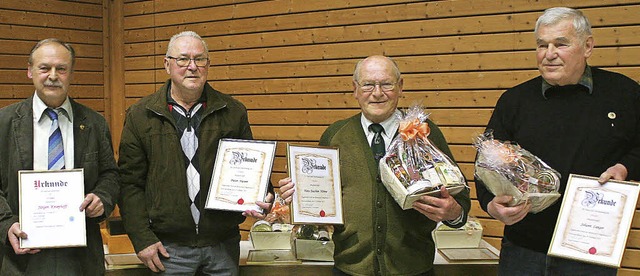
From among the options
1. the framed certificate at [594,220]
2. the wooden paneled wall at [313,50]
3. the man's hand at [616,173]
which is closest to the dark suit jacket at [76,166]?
the framed certificate at [594,220]

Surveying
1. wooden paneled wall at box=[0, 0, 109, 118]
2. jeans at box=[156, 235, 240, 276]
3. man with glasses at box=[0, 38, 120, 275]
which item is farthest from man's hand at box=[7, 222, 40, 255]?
wooden paneled wall at box=[0, 0, 109, 118]

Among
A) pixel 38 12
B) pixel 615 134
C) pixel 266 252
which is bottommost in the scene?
pixel 266 252

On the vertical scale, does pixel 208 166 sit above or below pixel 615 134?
below

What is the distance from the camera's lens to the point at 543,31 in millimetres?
2393

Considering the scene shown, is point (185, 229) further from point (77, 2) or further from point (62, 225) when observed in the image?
point (77, 2)

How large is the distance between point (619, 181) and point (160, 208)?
187cm

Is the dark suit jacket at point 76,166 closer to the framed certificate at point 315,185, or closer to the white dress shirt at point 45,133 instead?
the white dress shirt at point 45,133

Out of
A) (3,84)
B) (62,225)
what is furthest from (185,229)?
(3,84)

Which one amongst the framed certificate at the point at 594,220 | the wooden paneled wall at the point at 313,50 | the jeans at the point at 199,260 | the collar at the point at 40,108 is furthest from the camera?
the wooden paneled wall at the point at 313,50

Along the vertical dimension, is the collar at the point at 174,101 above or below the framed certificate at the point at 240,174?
above

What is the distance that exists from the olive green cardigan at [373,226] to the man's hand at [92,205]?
1.02m

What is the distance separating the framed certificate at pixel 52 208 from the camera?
2.45 metres

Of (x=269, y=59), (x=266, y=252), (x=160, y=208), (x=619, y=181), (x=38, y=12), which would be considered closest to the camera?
(x=619, y=181)

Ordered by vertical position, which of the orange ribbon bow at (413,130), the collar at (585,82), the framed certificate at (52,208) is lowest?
the framed certificate at (52,208)
